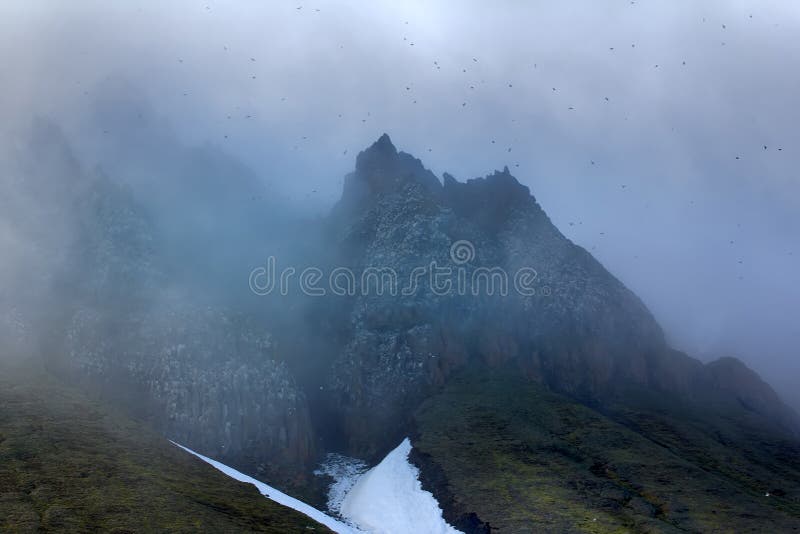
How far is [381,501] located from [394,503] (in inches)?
84.8

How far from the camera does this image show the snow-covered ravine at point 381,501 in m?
78.6

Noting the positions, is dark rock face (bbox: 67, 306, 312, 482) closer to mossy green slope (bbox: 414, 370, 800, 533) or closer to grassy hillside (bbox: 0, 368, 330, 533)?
grassy hillside (bbox: 0, 368, 330, 533)

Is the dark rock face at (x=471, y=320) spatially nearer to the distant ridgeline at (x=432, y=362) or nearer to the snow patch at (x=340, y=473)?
the distant ridgeline at (x=432, y=362)

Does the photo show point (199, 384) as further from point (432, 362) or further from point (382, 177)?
point (382, 177)

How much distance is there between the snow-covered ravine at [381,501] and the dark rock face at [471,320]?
13276 millimetres

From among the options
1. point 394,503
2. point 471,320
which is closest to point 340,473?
point 394,503

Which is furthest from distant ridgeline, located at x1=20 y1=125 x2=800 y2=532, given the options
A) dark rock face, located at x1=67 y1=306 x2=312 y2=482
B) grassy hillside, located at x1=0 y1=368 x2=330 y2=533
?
grassy hillside, located at x1=0 y1=368 x2=330 y2=533

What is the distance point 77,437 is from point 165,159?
340 ft

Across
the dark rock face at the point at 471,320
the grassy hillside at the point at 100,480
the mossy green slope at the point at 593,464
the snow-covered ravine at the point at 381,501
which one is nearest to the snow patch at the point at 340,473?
the snow-covered ravine at the point at 381,501

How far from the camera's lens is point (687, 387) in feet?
465

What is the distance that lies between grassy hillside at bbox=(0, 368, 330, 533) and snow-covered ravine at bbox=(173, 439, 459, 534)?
8.69 m

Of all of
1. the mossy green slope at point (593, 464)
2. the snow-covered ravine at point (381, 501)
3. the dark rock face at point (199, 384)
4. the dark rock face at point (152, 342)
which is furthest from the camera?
the dark rock face at point (152, 342)

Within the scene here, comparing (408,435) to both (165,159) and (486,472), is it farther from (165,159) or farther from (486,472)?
(165,159)

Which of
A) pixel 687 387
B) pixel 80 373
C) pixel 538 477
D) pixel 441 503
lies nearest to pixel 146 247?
pixel 80 373
